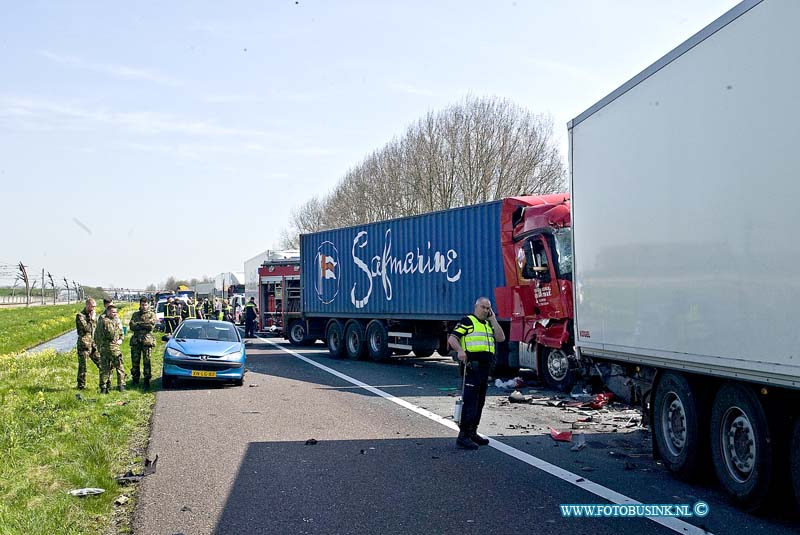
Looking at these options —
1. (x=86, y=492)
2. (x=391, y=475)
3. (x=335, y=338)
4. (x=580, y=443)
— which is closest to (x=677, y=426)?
(x=580, y=443)

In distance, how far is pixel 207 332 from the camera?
53.0 feet

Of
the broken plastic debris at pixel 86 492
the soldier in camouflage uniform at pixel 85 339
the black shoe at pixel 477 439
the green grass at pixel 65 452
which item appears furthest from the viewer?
the soldier in camouflage uniform at pixel 85 339

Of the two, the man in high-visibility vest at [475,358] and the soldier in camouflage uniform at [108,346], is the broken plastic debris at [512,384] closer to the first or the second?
the man in high-visibility vest at [475,358]

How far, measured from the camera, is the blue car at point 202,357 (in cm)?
1470

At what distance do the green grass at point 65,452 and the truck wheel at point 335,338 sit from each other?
785 centimetres

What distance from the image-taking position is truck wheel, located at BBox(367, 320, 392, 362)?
2073cm

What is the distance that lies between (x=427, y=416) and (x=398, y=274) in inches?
358

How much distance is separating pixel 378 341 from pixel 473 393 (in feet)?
40.4

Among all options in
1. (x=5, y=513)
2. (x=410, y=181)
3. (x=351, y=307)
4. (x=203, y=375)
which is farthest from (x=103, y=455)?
(x=410, y=181)

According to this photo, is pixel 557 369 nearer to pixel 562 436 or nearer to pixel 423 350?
pixel 562 436

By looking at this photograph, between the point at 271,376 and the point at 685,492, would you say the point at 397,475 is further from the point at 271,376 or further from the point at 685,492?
the point at 271,376

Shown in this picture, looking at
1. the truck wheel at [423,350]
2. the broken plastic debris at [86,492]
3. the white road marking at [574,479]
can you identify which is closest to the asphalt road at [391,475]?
the white road marking at [574,479]

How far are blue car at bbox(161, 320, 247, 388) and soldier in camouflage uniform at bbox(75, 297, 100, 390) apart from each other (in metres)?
1.30

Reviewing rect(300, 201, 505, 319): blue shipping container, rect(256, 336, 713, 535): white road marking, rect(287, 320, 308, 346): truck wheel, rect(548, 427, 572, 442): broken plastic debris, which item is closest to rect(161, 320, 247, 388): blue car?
rect(256, 336, 713, 535): white road marking
